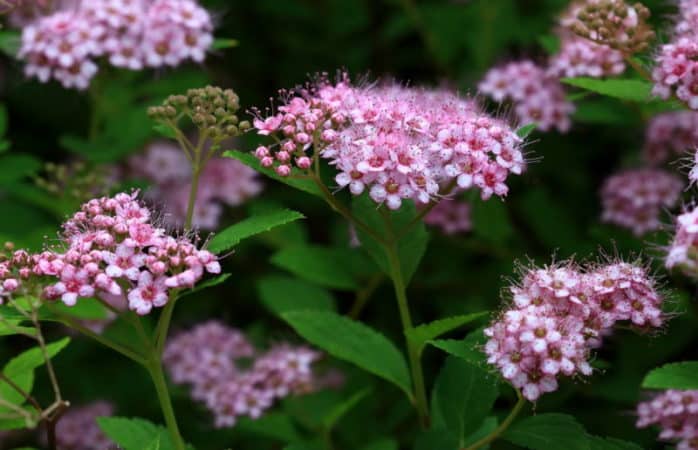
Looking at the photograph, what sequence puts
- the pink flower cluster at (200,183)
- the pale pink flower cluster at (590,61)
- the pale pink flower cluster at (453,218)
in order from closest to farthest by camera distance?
the pale pink flower cluster at (590,61)
the pale pink flower cluster at (453,218)
the pink flower cluster at (200,183)

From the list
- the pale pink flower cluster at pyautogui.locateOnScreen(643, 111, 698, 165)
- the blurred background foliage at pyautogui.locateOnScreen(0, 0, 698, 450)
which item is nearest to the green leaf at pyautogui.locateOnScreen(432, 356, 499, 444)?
the blurred background foliage at pyautogui.locateOnScreen(0, 0, 698, 450)

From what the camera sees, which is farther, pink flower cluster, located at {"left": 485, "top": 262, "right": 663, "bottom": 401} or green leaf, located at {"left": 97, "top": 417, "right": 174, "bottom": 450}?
green leaf, located at {"left": 97, "top": 417, "right": 174, "bottom": 450}

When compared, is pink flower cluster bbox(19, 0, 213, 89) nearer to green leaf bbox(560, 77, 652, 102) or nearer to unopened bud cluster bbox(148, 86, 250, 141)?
unopened bud cluster bbox(148, 86, 250, 141)

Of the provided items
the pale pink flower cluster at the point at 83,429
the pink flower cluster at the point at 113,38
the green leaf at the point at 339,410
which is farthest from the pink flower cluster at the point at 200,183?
the green leaf at the point at 339,410

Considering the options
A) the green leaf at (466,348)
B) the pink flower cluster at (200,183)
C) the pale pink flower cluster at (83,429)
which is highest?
the green leaf at (466,348)

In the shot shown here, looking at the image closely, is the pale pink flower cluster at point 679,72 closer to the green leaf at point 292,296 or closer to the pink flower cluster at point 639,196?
the pink flower cluster at point 639,196

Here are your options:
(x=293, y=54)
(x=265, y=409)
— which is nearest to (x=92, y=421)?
(x=265, y=409)
